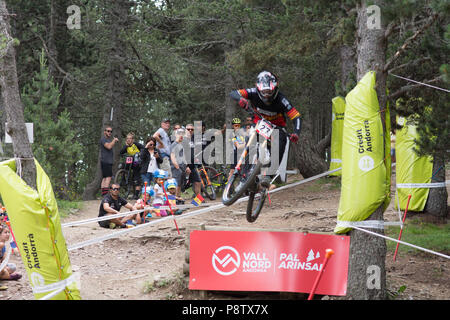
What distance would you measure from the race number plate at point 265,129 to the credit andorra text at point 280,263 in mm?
1647

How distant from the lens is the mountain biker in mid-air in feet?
22.9

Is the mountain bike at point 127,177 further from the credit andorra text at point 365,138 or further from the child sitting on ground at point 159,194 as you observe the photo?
the credit andorra text at point 365,138

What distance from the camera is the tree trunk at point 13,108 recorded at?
8625 millimetres

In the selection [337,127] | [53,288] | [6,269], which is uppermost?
[337,127]

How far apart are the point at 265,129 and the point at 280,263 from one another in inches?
73.0

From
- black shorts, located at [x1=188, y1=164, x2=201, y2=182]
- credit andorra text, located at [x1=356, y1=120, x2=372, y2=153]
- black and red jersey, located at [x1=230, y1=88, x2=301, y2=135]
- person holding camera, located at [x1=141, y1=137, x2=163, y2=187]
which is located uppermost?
black and red jersey, located at [x1=230, y1=88, x2=301, y2=135]

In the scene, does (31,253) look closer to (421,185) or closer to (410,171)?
(410,171)

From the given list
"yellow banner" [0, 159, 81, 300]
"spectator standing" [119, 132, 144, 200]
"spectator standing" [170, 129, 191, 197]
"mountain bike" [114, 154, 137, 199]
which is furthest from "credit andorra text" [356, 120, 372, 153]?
"mountain bike" [114, 154, 137, 199]

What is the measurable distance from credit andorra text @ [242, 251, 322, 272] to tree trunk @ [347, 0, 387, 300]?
0.55 m

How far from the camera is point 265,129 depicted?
7.15 meters

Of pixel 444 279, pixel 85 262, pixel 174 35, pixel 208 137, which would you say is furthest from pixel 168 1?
pixel 444 279

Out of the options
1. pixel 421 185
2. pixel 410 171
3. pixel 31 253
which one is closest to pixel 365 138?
pixel 31 253
